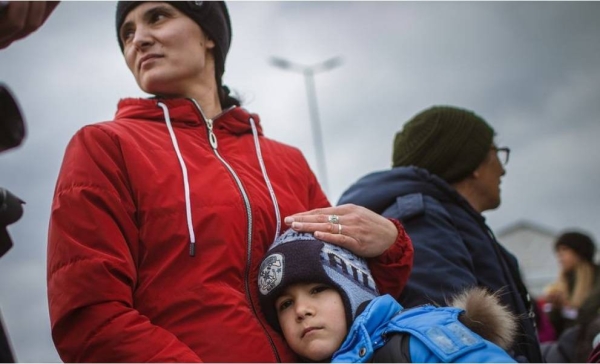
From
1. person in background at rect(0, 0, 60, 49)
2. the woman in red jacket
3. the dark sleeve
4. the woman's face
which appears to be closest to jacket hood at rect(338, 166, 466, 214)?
the woman in red jacket

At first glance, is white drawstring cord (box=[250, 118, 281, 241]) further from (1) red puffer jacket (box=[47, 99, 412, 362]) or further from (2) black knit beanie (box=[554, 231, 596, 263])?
(2) black knit beanie (box=[554, 231, 596, 263])

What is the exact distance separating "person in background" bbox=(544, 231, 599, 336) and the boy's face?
3886mm

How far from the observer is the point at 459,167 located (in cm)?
338

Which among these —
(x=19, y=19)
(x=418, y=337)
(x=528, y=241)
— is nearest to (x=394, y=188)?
(x=418, y=337)

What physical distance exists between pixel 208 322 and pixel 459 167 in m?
1.81

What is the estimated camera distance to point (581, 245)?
583cm

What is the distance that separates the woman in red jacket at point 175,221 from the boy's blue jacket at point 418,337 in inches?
8.7

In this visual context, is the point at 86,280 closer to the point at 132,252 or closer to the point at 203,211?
the point at 132,252

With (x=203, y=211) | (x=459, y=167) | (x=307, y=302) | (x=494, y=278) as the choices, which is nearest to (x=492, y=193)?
(x=459, y=167)

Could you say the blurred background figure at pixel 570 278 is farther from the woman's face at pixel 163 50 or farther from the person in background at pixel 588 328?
the woman's face at pixel 163 50

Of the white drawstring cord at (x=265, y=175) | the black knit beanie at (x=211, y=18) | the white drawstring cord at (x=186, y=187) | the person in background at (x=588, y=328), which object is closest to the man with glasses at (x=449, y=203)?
the person in background at (x=588, y=328)

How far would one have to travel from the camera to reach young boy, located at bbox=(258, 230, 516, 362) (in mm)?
1950

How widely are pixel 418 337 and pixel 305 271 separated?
40cm

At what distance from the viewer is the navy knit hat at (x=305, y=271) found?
209 cm
